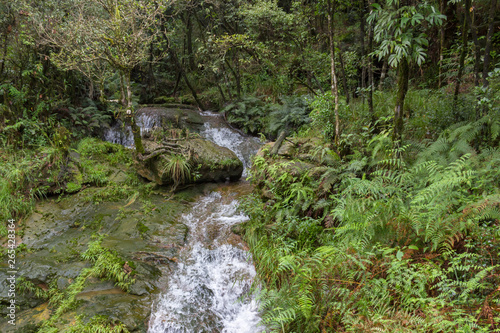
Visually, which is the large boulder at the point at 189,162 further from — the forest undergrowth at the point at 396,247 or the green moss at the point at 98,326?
the green moss at the point at 98,326

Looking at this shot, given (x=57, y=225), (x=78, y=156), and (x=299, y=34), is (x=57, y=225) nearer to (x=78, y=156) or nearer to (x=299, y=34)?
(x=78, y=156)

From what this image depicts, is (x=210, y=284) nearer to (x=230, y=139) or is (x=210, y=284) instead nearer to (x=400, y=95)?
(x=400, y=95)

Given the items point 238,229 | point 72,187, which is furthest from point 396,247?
point 72,187

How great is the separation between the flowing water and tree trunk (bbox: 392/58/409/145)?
3881 mm

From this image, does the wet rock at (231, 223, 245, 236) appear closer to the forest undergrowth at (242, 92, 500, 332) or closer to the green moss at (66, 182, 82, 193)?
the forest undergrowth at (242, 92, 500, 332)

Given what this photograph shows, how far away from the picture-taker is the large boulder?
27.7ft

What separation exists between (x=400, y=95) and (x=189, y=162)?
6292mm

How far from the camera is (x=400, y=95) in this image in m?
4.71

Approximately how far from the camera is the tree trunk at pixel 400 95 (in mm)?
4594

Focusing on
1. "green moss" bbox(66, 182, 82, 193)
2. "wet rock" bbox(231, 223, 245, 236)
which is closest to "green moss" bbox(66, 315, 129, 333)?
"wet rock" bbox(231, 223, 245, 236)

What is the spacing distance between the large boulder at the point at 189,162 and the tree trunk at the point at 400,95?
5.50 meters

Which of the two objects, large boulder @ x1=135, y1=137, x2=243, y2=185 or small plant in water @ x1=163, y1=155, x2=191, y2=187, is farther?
large boulder @ x1=135, y1=137, x2=243, y2=185

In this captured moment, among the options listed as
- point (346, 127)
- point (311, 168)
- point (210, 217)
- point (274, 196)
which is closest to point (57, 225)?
point (210, 217)

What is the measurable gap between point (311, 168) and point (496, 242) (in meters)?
3.49
